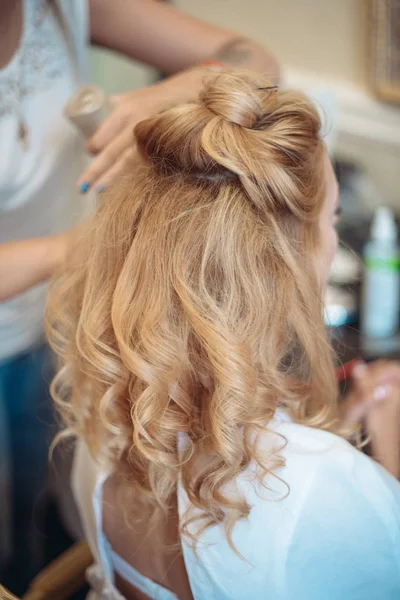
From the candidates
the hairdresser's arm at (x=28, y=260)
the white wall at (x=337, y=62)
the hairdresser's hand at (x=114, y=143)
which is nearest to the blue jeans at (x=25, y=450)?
the hairdresser's arm at (x=28, y=260)

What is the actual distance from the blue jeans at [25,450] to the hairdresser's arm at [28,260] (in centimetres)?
31

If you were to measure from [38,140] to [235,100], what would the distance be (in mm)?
434

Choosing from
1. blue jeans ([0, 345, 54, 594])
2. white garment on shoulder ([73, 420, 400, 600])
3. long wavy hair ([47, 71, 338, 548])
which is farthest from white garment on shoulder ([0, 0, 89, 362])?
white garment on shoulder ([73, 420, 400, 600])

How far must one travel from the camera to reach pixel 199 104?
0.64 metres

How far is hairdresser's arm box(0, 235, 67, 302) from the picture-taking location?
0.76 m

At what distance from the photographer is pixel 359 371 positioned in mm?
911

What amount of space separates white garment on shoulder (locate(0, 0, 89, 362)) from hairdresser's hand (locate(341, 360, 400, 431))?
0.53 m

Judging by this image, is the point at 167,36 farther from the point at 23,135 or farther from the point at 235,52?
the point at 23,135

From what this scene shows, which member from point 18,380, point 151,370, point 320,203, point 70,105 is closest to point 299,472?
point 151,370

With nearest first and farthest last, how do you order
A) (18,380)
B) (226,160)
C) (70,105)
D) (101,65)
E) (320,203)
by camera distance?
(226,160) → (320,203) → (70,105) → (18,380) → (101,65)

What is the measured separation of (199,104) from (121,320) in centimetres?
24

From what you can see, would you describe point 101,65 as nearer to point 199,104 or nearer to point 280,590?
point 199,104

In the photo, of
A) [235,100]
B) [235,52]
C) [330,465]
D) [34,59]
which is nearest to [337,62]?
[235,52]

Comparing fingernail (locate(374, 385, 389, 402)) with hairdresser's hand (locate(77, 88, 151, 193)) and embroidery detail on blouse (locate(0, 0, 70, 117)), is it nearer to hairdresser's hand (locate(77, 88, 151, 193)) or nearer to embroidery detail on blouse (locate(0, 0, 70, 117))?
hairdresser's hand (locate(77, 88, 151, 193))
